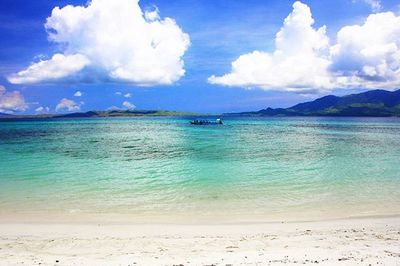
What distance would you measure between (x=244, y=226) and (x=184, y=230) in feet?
9.33

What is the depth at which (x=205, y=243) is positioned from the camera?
1366 centimetres

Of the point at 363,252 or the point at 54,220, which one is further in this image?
the point at 54,220

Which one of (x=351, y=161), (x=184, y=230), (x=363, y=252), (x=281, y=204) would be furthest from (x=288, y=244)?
(x=351, y=161)

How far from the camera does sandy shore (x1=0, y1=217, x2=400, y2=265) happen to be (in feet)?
37.9

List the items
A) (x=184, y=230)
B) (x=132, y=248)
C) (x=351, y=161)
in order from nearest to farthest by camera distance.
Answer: (x=132, y=248) < (x=184, y=230) < (x=351, y=161)

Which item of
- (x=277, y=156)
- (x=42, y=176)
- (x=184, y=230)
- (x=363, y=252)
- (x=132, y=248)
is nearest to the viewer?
(x=363, y=252)

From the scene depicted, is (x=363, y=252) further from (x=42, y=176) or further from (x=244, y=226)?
(x=42, y=176)

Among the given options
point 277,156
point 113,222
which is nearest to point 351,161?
point 277,156

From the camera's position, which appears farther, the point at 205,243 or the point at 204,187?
the point at 204,187

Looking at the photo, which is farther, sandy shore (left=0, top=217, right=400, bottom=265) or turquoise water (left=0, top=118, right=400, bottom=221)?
turquoise water (left=0, top=118, right=400, bottom=221)

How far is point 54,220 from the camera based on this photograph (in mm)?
17844

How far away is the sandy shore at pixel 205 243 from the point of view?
11.6 meters

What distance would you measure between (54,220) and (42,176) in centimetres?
1389

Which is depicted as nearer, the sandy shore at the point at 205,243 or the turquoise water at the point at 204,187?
the sandy shore at the point at 205,243
